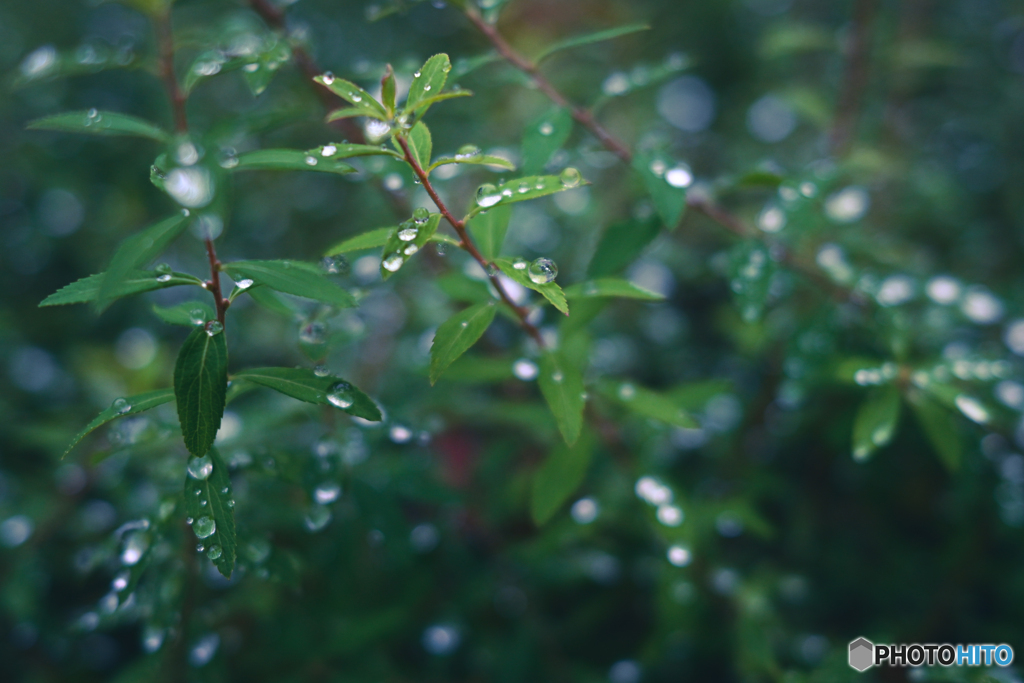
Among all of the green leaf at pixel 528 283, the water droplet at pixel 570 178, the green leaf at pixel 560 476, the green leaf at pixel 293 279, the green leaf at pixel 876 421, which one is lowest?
the green leaf at pixel 560 476

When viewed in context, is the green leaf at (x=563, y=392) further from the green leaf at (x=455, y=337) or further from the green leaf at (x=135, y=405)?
the green leaf at (x=135, y=405)

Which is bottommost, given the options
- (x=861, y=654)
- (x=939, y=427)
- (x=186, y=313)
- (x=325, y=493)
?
(x=861, y=654)

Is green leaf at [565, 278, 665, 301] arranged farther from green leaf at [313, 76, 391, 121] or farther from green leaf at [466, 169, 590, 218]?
green leaf at [313, 76, 391, 121]

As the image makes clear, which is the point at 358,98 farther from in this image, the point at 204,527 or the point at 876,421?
Result: the point at 876,421

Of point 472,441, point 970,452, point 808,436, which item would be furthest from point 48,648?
point 970,452

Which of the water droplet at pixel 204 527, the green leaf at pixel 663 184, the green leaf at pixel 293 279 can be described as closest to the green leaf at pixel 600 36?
the green leaf at pixel 663 184

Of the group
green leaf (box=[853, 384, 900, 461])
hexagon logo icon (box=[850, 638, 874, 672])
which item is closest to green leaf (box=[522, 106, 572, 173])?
green leaf (box=[853, 384, 900, 461])

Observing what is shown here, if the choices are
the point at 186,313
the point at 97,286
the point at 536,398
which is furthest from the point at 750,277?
the point at 97,286
